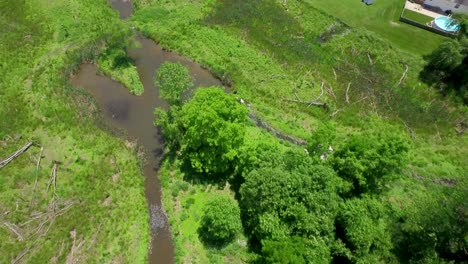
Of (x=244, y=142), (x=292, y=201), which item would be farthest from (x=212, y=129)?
(x=292, y=201)

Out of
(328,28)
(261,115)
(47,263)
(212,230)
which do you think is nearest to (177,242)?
(212,230)

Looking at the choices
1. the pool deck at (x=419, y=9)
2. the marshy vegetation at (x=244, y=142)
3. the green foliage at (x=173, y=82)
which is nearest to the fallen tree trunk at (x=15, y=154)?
the marshy vegetation at (x=244, y=142)

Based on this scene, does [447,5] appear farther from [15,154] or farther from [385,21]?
[15,154]

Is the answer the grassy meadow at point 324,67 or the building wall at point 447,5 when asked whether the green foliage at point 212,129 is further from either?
the building wall at point 447,5

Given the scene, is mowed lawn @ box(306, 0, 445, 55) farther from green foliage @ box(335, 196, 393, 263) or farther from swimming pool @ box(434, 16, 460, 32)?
green foliage @ box(335, 196, 393, 263)

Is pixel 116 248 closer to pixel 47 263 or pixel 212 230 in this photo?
pixel 47 263

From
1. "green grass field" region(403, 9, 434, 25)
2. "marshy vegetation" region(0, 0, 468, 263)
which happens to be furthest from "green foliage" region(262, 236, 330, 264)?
"green grass field" region(403, 9, 434, 25)
